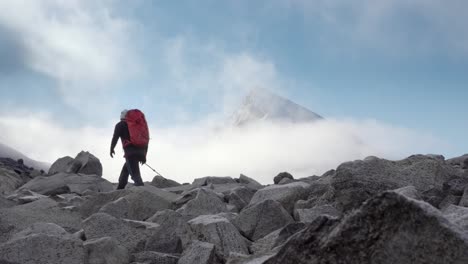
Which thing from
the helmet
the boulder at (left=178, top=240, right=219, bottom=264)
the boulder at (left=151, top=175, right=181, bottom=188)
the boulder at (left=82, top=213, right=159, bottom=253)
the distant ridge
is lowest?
the boulder at (left=178, top=240, right=219, bottom=264)

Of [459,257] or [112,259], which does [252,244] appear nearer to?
[112,259]

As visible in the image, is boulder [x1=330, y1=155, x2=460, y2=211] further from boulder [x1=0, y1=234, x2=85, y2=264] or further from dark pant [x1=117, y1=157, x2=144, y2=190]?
dark pant [x1=117, y1=157, x2=144, y2=190]

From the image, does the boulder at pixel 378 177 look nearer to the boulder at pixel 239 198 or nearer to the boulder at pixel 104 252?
the boulder at pixel 104 252

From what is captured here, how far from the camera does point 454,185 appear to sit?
792cm

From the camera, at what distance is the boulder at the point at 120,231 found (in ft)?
24.5

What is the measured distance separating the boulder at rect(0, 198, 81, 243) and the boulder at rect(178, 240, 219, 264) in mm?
3185

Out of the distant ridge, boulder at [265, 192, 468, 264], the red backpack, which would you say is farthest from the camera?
the distant ridge

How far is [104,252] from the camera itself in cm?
651

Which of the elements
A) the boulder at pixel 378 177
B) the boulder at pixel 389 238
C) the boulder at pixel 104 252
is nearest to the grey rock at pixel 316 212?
the boulder at pixel 378 177

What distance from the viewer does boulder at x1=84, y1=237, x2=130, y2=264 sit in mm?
6434

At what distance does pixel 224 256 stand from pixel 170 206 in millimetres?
4928

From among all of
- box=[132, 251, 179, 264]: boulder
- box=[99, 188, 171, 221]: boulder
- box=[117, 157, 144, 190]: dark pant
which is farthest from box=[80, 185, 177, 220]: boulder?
box=[117, 157, 144, 190]: dark pant

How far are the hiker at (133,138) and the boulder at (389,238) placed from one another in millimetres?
12197

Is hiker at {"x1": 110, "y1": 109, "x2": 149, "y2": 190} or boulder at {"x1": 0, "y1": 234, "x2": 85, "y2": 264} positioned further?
hiker at {"x1": 110, "y1": 109, "x2": 149, "y2": 190}
